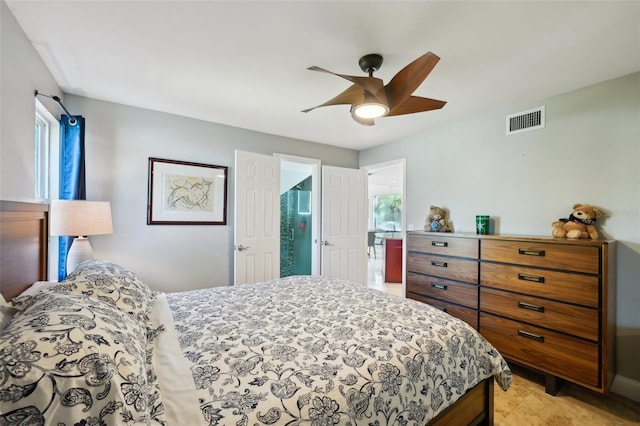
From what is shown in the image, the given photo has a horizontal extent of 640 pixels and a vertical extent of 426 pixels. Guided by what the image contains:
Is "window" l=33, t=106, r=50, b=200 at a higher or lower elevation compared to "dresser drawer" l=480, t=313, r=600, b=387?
higher

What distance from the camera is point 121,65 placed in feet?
6.75

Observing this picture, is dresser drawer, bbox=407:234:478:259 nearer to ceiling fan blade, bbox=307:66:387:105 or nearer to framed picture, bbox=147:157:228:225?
ceiling fan blade, bbox=307:66:387:105

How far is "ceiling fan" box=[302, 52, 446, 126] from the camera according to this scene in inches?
61.1

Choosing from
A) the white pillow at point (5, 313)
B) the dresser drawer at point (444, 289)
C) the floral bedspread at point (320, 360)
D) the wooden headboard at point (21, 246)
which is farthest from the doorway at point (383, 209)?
the white pillow at point (5, 313)

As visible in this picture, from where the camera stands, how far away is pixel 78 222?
6.70 feet

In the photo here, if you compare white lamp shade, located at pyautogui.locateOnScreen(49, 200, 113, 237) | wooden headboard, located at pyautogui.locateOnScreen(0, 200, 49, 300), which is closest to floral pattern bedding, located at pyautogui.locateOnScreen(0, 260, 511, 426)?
wooden headboard, located at pyautogui.locateOnScreen(0, 200, 49, 300)

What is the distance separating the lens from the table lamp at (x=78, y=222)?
6.51 feet

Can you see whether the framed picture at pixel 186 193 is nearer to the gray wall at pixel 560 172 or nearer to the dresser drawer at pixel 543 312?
the gray wall at pixel 560 172

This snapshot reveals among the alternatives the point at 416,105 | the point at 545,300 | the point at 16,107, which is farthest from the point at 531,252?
the point at 16,107

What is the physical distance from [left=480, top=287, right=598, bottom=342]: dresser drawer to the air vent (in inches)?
61.7

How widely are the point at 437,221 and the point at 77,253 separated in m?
3.42

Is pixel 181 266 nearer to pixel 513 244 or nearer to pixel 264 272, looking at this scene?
pixel 264 272

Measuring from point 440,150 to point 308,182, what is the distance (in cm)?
220

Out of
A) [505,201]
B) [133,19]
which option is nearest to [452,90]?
[505,201]
